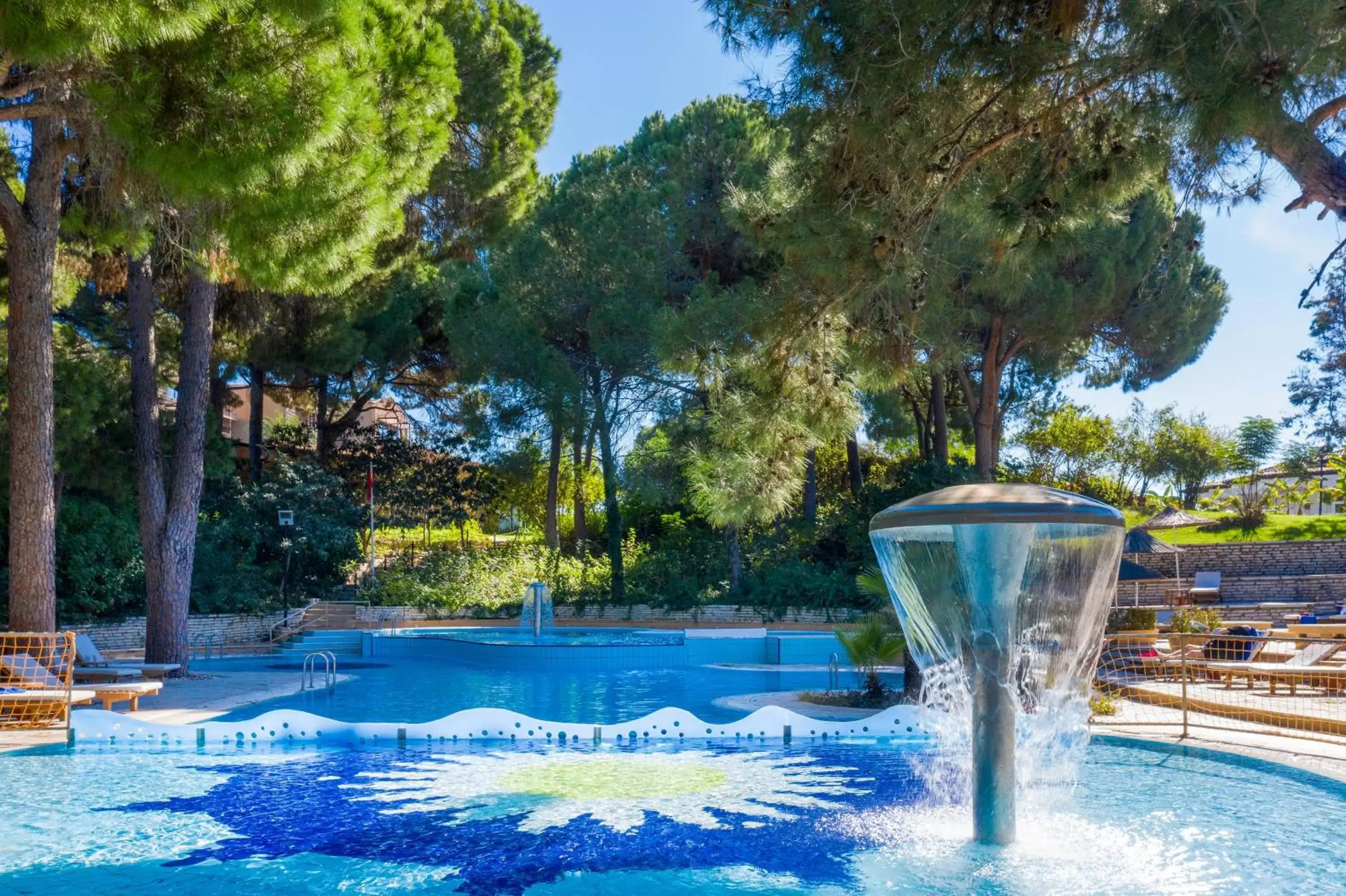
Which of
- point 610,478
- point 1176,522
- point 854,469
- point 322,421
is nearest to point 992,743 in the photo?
point 610,478

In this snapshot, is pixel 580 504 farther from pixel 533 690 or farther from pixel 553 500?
pixel 533 690

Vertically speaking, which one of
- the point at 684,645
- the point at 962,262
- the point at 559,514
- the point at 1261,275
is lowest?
the point at 684,645

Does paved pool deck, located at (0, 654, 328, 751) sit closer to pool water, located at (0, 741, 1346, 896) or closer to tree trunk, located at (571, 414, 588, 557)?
pool water, located at (0, 741, 1346, 896)

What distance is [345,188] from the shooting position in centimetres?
659

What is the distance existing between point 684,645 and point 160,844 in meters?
11.9

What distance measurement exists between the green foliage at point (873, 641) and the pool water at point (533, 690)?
2.14ft

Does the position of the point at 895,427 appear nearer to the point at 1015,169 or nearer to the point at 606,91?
the point at 606,91

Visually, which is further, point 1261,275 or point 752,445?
point 1261,275

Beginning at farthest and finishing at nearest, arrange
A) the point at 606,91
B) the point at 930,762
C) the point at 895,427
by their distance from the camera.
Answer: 1. the point at 895,427
2. the point at 606,91
3. the point at 930,762

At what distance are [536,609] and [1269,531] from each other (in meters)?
18.6

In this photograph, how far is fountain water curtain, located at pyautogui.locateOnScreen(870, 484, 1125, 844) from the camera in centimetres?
471

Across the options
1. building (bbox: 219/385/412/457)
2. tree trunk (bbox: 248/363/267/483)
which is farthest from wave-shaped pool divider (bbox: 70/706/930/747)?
building (bbox: 219/385/412/457)

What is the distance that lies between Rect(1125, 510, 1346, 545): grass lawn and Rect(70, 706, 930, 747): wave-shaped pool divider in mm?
17662

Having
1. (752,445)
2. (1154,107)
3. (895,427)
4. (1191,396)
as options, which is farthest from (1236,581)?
(1154,107)
